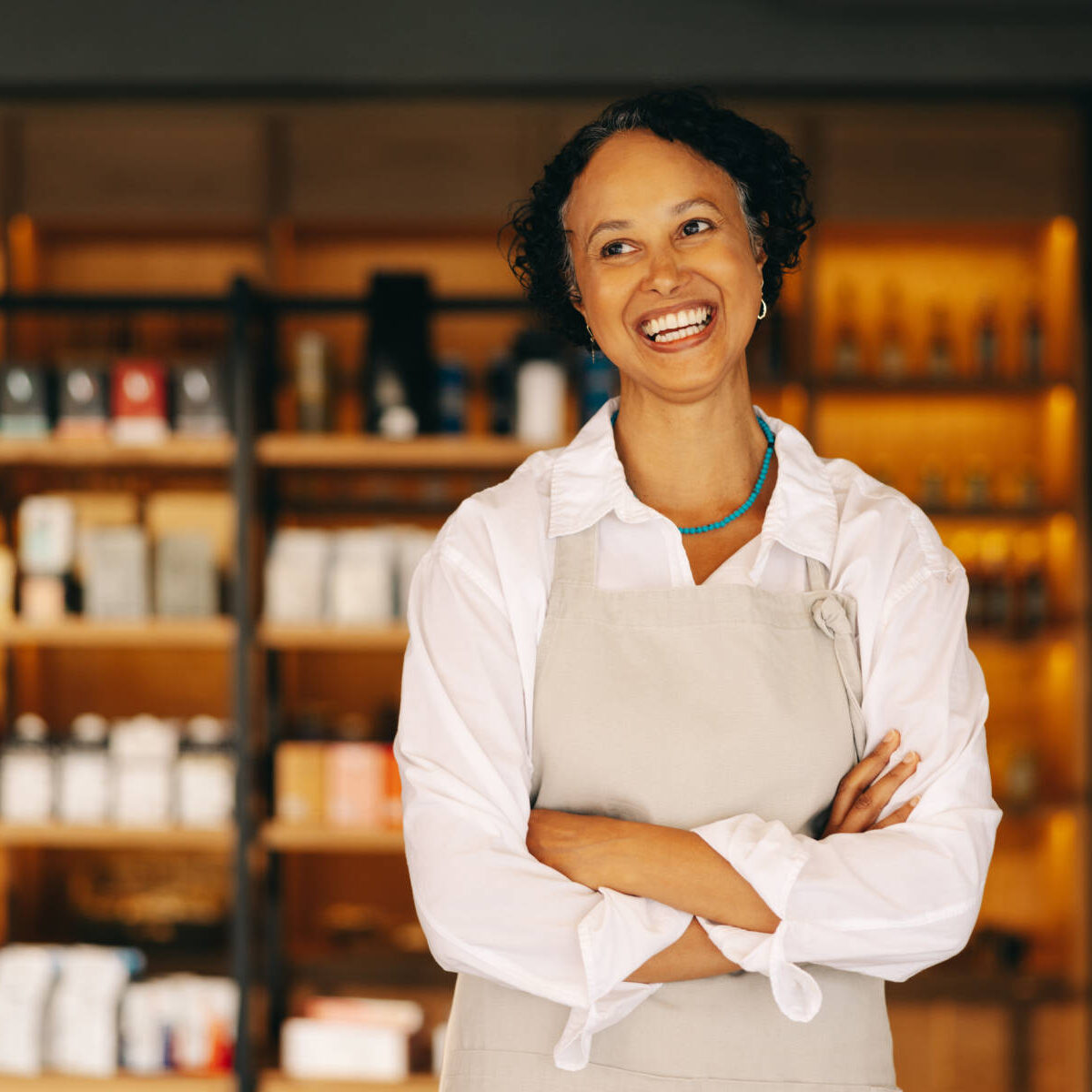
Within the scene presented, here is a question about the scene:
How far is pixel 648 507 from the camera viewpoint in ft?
4.10

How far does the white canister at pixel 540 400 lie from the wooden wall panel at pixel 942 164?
1.26 metres

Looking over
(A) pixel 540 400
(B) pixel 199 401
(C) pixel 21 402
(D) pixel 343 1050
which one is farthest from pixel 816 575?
(C) pixel 21 402

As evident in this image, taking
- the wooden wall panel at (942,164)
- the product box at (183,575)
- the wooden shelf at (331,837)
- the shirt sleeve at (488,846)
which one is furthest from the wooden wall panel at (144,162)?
the shirt sleeve at (488,846)

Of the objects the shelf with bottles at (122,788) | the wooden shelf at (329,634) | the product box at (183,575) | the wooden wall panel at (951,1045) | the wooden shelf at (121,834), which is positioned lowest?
the wooden wall panel at (951,1045)

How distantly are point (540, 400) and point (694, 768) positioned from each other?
6.48 ft

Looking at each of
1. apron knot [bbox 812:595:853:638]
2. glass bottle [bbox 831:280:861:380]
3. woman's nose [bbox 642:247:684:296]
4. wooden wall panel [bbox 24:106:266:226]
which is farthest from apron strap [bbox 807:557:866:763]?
wooden wall panel [bbox 24:106:266:226]

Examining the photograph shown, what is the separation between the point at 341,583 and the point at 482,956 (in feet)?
6.49

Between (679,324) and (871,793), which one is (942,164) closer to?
(679,324)

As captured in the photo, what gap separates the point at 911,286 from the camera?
4.02 m

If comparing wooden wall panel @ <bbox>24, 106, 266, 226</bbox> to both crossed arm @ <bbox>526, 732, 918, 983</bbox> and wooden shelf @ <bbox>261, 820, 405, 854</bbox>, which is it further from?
crossed arm @ <bbox>526, 732, 918, 983</bbox>

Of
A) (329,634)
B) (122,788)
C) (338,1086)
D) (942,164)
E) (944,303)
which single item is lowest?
(338,1086)

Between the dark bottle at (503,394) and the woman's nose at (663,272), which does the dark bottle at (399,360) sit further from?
the woman's nose at (663,272)

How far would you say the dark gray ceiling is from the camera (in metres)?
3.68

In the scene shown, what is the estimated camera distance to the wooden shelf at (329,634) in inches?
116
